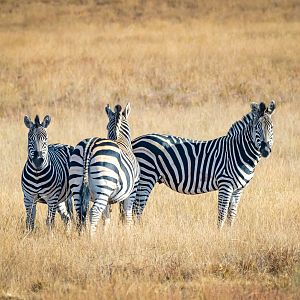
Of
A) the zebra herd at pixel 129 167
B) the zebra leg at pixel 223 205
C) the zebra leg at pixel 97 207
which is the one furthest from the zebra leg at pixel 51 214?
the zebra leg at pixel 223 205

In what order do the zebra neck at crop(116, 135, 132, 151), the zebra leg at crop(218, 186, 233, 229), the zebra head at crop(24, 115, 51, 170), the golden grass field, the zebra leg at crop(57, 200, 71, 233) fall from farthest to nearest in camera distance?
1. the zebra leg at crop(57, 200, 71, 233)
2. the zebra leg at crop(218, 186, 233, 229)
3. the zebra neck at crop(116, 135, 132, 151)
4. the zebra head at crop(24, 115, 51, 170)
5. the golden grass field

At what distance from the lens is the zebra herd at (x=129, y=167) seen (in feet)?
28.3

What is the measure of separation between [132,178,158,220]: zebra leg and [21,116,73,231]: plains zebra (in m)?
1.05

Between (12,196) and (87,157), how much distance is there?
3.24 meters

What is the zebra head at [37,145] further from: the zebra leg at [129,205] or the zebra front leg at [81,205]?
the zebra leg at [129,205]

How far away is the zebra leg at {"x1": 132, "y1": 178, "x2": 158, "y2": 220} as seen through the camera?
10086 mm

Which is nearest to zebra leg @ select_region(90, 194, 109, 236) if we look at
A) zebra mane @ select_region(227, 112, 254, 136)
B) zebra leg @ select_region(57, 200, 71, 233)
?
zebra leg @ select_region(57, 200, 71, 233)

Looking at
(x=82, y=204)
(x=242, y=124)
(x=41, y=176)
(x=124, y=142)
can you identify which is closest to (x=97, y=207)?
(x=82, y=204)

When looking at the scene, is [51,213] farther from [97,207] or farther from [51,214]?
[97,207]

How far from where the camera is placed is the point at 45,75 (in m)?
24.0

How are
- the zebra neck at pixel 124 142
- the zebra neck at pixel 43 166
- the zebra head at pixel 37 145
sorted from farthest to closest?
the zebra neck at pixel 124 142, the zebra neck at pixel 43 166, the zebra head at pixel 37 145

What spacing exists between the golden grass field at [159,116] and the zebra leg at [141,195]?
38cm

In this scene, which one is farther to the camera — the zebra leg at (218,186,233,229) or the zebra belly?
the zebra belly

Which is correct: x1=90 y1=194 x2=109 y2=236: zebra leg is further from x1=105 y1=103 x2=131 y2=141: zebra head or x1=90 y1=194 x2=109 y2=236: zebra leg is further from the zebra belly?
the zebra belly
